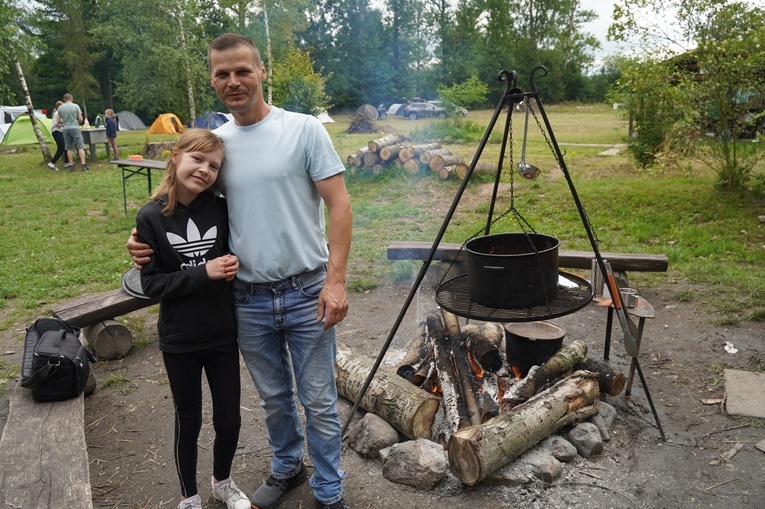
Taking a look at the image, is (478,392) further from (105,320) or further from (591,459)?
(105,320)

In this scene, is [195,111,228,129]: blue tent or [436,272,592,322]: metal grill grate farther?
[195,111,228,129]: blue tent

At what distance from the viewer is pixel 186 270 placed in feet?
7.10

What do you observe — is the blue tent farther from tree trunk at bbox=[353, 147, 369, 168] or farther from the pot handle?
the pot handle

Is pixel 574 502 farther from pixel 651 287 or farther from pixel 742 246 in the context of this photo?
pixel 742 246

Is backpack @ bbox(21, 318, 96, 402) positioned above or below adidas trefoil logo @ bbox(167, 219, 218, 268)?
below

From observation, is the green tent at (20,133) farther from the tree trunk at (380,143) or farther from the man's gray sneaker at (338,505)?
the man's gray sneaker at (338,505)

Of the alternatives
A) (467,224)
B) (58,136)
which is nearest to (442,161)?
(467,224)

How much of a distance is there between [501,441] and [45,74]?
1515 inches

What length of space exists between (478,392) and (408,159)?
27.2 ft

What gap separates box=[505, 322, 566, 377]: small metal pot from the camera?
353 cm

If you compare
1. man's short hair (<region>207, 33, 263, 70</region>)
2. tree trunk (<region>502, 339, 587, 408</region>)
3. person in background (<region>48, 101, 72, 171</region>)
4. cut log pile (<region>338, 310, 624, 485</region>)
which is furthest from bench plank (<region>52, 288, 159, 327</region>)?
person in background (<region>48, 101, 72, 171</region>)

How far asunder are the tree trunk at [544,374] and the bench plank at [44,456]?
2162 millimetres

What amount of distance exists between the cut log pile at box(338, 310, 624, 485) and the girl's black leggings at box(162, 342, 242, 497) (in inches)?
38.7

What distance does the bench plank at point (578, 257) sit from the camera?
16.1 feet
